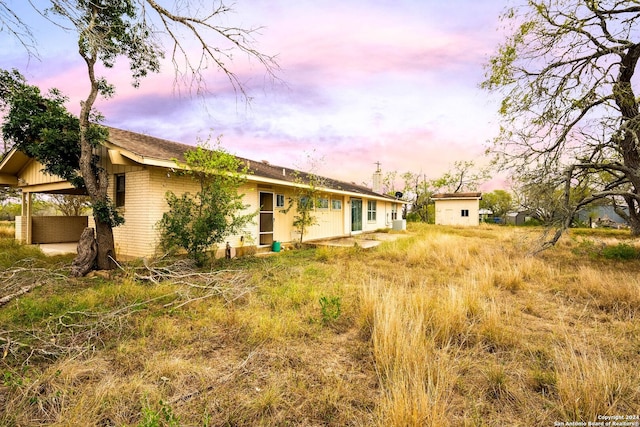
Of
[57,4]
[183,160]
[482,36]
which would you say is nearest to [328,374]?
[57,4]

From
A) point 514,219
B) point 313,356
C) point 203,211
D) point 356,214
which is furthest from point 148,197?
point 514,219

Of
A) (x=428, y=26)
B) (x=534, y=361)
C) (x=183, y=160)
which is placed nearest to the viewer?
(x=534, y=361)

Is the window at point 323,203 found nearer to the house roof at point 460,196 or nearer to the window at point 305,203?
the window at point 305,203

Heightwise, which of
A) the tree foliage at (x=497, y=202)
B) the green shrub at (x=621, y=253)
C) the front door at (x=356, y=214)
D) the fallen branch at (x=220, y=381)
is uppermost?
the tree foliage at (x=497, y=202)

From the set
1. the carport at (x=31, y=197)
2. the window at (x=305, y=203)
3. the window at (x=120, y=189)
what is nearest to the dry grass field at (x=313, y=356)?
the window at (x=120, y=189)

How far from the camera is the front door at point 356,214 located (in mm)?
19094

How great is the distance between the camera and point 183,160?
9.56 m

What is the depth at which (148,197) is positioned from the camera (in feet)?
27.2

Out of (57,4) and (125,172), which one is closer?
(57,4)

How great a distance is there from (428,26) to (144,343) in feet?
25.0

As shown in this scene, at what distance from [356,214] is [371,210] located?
10.2 ft

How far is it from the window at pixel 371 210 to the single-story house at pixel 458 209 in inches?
593

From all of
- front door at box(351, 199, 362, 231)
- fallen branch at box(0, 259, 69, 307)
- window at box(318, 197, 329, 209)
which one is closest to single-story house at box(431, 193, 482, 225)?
front door at box(351, 199, 362, 231)

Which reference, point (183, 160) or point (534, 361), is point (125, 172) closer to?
point (183, 160)
